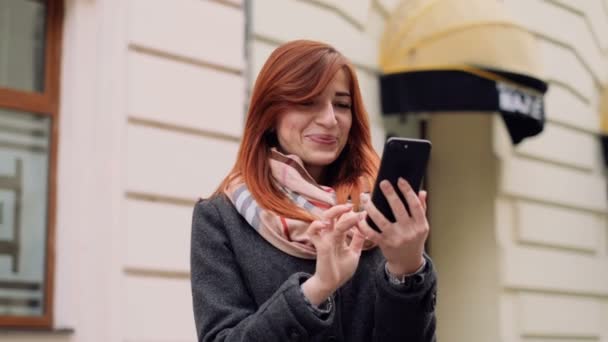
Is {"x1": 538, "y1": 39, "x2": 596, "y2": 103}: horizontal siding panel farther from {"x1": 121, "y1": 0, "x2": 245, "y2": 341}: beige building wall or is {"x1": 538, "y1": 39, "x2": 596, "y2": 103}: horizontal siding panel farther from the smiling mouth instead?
the smiling mouth

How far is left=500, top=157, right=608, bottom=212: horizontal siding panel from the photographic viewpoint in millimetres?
8930

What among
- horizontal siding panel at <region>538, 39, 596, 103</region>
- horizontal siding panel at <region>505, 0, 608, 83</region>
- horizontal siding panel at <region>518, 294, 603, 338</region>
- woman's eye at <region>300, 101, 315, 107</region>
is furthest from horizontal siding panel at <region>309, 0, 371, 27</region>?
woman's eye at <region>300, 101, 315, 107</region>

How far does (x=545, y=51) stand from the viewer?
9430 millimetres

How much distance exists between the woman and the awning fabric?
505 cm

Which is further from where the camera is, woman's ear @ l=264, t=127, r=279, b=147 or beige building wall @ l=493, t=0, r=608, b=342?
beige building wall @ l=493, t=0, r=608, b=342

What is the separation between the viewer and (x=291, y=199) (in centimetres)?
253

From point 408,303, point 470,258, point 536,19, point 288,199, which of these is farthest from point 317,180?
point 536,19

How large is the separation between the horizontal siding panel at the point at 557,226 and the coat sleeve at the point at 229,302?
661 cm

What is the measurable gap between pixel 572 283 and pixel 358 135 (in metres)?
7.23

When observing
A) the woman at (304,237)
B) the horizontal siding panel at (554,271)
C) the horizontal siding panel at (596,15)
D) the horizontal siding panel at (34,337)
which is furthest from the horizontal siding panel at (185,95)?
the horizontal siding panel at (596,15)

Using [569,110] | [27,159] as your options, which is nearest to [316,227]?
[27,159]

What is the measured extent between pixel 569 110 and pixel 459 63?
2364mm

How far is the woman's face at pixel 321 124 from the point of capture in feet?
8.30

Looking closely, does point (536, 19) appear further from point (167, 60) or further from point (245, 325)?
point (245, 325)
